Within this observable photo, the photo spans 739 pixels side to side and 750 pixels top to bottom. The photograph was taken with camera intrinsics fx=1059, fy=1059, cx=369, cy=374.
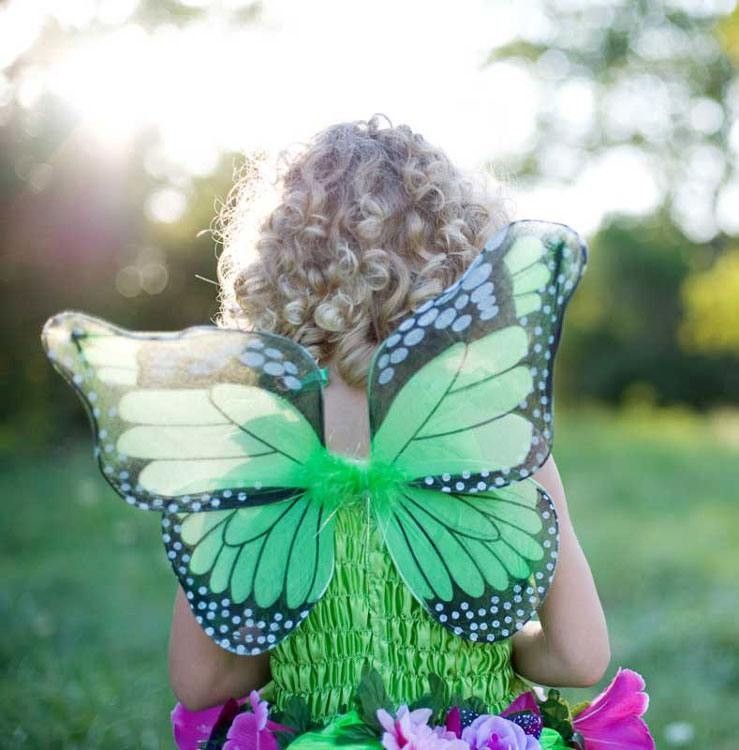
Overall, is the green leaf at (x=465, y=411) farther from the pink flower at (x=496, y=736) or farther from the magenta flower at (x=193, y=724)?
the magenta flower at (x=193, y=724)

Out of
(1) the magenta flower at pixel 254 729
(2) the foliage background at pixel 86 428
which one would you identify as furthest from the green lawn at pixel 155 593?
(1) the magenta flower at pixel 254 729

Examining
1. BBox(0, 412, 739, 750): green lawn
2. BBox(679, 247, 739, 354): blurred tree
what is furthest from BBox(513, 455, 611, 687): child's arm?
BBox(679, 247, 739, 354): blurred tree

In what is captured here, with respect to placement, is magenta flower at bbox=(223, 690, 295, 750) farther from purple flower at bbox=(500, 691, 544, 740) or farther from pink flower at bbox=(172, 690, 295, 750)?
purple flower at bbox=(500, 691, 544, 740)

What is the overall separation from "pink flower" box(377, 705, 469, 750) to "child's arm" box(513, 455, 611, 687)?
0.27 meters

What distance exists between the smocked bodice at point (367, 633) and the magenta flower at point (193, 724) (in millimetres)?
212

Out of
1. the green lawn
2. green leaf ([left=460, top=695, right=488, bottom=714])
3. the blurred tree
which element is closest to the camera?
green leaf ([left=460, top=695, right=488, bottom=714])

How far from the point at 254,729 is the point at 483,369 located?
655 millimetres

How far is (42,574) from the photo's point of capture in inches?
220

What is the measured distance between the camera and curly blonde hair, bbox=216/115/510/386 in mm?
1711

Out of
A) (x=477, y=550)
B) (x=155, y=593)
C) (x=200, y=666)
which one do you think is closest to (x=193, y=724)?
(x=200, y=666)

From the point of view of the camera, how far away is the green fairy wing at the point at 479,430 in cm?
144

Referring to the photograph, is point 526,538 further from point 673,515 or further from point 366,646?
point 673,515

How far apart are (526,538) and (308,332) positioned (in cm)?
49

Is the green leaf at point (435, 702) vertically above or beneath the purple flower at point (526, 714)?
above
